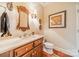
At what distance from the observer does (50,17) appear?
55.8 inches

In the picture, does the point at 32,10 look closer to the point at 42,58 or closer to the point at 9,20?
the point at 9,20

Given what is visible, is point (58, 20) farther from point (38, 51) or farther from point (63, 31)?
point (38, 51)

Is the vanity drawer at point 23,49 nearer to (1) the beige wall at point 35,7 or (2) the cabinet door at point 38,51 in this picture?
(2) the cabinet door at point 38,51

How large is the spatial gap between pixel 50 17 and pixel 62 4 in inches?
8.2

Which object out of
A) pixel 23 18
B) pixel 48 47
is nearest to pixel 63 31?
pixel 48 47

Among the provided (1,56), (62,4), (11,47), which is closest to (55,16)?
(62,4)

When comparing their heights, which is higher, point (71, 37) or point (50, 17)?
point (50, 17)

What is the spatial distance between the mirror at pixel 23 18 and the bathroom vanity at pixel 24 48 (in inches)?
5.6

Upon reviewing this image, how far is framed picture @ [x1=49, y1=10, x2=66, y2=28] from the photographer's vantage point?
54.9 inches

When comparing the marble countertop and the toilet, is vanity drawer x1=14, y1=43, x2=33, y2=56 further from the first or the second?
the toilet

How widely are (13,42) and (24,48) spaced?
0.48ft

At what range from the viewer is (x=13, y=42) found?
1283 millimetres

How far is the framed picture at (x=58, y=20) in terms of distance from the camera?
1396 mm

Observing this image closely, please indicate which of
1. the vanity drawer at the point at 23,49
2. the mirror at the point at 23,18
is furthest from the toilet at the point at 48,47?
the mirror at the point at 23,18
